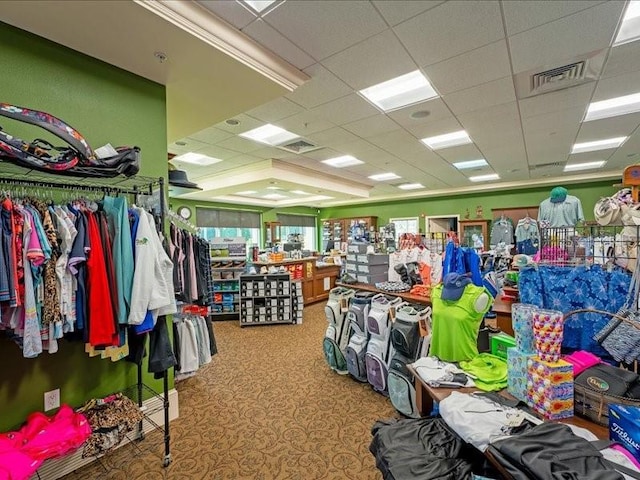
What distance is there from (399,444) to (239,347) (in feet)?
11.2

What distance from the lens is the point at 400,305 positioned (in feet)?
9.46

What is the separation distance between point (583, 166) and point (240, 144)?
23.7 feet

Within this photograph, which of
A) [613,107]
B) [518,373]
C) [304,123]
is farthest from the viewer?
[304,123]

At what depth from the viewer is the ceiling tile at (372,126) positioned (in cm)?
377

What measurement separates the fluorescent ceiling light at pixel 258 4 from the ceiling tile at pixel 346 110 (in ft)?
4.54

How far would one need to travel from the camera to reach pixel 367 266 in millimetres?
3932

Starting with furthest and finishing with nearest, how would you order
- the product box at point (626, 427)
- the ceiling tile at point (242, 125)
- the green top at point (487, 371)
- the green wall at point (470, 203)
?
1. the green wall at point (470, 203)
2. the ceiling tile at point (242, 125)
3. the green top at point (487, 371)
4. the product box at point (626, 427)

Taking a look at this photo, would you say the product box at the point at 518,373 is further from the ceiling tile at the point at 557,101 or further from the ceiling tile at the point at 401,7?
the ceiling tile at the point at 557,101

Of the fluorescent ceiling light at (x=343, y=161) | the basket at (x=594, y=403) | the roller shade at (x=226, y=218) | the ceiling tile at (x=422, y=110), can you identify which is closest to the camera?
the basket at (x=594, y=403)

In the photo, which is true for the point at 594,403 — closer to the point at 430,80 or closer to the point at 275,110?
the point at 430,80

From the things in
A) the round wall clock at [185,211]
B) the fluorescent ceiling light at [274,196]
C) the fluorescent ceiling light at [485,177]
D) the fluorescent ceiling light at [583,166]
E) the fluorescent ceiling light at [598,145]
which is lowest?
the round wall clock at [185,211]

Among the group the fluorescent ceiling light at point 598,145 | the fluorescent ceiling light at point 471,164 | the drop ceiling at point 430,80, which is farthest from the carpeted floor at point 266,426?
the fluorescent ceiling light at point 598,145

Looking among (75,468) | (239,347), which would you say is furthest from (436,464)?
(239,347)

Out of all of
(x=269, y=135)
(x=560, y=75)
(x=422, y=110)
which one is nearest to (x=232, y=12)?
(x=422, y=110)
